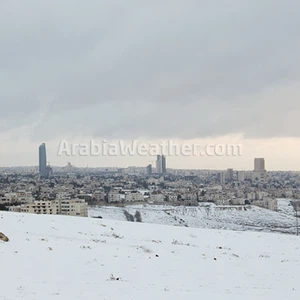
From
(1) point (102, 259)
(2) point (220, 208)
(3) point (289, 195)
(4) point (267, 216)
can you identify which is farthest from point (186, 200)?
(1) point (102, 259)

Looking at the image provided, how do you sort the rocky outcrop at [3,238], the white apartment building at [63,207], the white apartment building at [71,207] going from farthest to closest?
the white apartment building at [71,207]
the white apartment building at [63,207]
the rocky outcrop at [3,238]

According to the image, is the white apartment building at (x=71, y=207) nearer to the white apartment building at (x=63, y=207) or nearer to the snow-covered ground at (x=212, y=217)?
the white apartment building at (x=63, y=207)

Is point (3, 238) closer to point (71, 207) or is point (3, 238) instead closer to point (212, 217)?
point (71, 207)

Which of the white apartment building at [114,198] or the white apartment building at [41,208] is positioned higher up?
the white apartment building at [41,208]

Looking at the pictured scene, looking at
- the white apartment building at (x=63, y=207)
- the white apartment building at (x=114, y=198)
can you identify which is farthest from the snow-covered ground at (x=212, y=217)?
the white apartment building at (x=114, y=198)

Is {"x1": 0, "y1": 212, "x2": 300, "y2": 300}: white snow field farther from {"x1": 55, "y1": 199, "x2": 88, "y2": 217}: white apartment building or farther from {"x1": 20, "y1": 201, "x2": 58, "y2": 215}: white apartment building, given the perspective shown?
{"x1": 55, "y1": 199, "x2": 88, "y2": 217}: white apartment building

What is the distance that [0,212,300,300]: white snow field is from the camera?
7.68 m

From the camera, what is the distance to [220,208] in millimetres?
78438

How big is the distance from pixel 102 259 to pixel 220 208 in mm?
70399

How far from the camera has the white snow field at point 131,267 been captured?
7676mm

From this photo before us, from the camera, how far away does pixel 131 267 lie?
9.98 meters

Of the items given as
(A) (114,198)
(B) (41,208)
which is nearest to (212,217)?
(B) (41,208)

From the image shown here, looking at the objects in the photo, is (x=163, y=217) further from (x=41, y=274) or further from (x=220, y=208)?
(x=41, y=274)

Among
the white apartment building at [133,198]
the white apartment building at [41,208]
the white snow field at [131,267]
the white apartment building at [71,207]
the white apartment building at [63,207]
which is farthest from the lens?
the white apartment building at [133,198]
